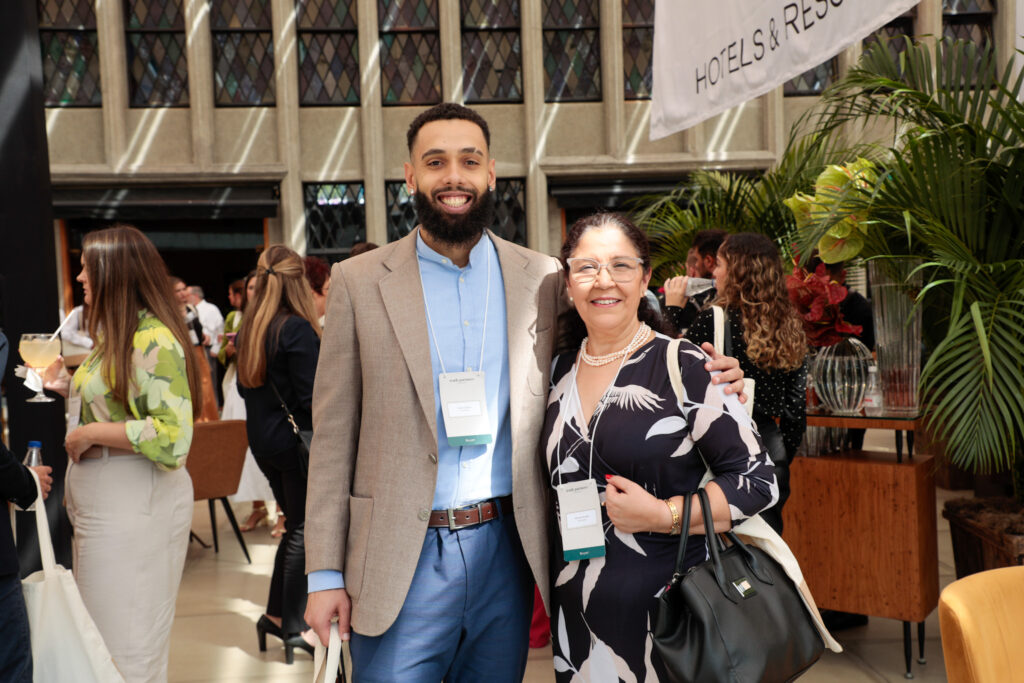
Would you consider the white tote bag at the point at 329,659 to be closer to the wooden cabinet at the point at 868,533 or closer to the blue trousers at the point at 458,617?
the blue trousers at the point at 458,617

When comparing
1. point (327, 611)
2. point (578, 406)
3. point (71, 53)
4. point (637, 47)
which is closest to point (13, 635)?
point (327, 611)

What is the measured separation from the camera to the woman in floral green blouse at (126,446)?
2.63m

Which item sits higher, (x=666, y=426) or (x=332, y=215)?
(x=332, y=215)

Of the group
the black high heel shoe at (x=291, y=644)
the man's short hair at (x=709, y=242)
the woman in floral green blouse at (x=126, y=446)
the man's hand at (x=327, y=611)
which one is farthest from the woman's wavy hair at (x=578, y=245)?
the man's short hair at (x=709, y=242)

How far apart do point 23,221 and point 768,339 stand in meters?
2.77

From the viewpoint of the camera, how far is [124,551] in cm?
265

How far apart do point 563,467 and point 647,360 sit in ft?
0.97

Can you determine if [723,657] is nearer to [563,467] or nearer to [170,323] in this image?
[563,467]

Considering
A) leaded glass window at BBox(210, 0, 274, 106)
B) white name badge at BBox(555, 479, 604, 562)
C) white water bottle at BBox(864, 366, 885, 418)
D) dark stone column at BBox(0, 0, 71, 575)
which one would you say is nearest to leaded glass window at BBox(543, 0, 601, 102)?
leaded glass window at BBox(210, 0, 274, 106)

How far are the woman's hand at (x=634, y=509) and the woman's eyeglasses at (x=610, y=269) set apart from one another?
429mm

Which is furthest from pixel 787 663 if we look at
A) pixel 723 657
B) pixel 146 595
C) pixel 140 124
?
pixel 140 124

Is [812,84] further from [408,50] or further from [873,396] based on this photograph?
[873,396]

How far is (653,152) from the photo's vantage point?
11.7m

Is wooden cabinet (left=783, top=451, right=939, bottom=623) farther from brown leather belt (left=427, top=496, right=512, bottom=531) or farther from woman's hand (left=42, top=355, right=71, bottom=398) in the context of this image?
woman's hand (left=42, top=355, right=71, bottom=398)
